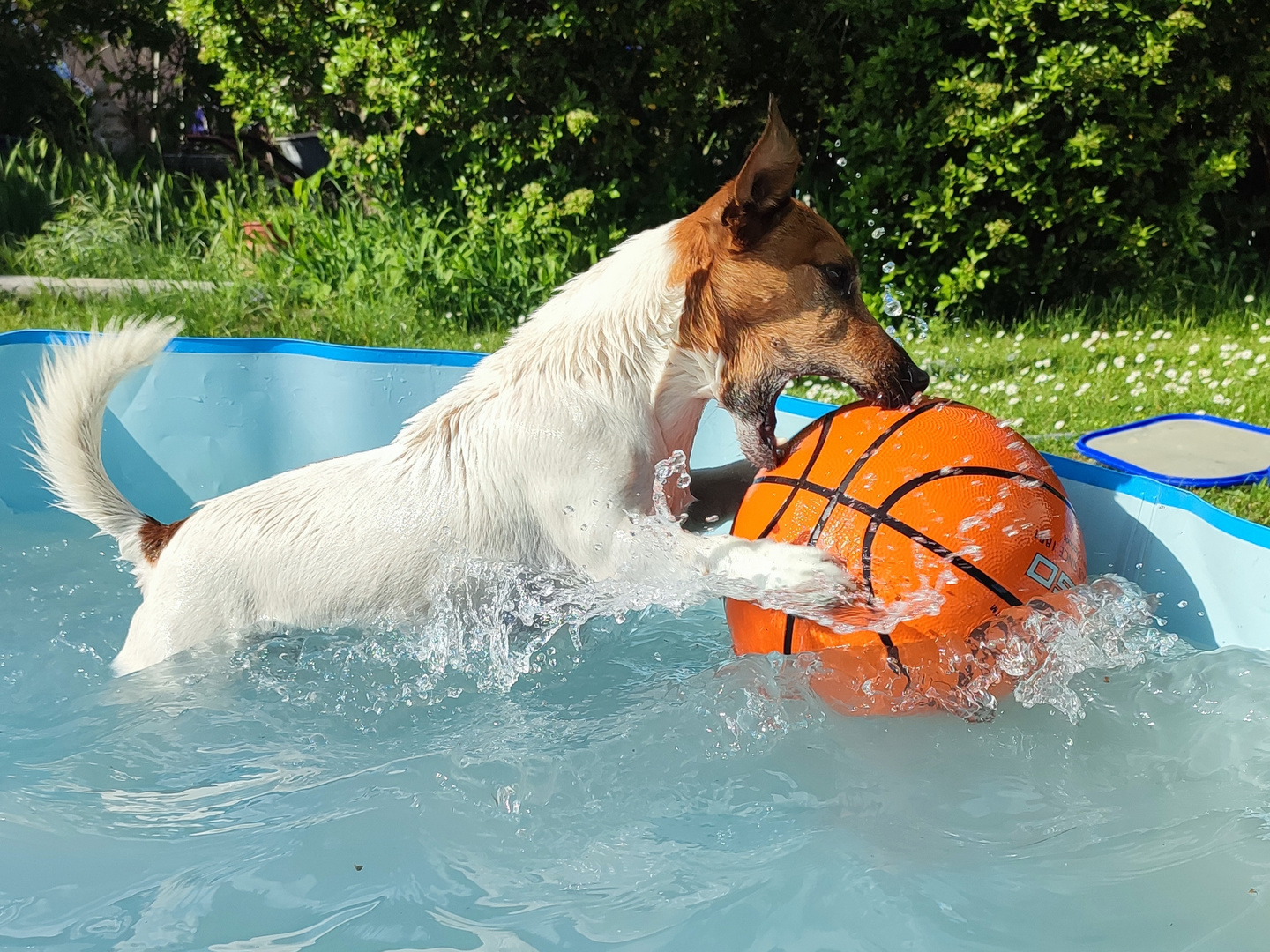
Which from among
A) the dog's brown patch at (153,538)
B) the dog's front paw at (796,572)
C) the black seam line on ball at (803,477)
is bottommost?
the dog's brown patch at (153,538)

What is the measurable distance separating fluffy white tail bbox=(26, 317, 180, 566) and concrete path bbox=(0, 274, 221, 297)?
155 inches

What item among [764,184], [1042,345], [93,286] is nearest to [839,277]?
[764,184]

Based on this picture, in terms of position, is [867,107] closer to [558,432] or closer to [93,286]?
[558,432]

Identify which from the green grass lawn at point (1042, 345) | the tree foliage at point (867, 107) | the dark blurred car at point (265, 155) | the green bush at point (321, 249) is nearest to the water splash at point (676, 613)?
the green grass lawn at point (1042, 345)

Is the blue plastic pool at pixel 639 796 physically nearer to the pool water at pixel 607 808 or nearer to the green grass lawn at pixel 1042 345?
the pool water at pixel 607 808

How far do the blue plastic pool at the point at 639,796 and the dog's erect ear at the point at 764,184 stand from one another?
4.07 feet

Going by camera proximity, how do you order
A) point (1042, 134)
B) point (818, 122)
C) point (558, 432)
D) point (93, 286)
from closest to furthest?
point (558, 432) → point (1042, 134) → point (93, 286) → point (818, 122)

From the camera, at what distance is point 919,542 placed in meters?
2.99

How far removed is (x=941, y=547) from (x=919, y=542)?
0.19ft

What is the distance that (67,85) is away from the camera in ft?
38.7

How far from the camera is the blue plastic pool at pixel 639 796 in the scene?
2.60 m

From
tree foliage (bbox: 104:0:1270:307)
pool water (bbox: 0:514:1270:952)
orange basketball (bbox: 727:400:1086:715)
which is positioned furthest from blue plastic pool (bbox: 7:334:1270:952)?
tree foliage (bbox: 104:0:1270:307)

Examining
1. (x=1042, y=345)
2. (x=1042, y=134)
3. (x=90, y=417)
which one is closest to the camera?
(x=90, y=417)

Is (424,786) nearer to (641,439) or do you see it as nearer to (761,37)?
(641,439)
